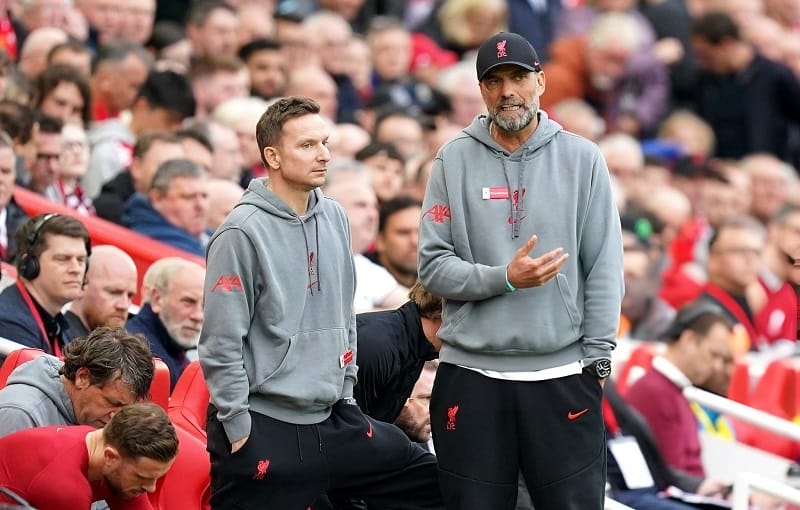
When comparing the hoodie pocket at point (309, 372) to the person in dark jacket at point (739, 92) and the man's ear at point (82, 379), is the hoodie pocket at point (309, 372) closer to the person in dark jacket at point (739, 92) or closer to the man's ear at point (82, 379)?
the man's ear at point (82, 379)

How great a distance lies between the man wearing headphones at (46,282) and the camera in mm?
6583

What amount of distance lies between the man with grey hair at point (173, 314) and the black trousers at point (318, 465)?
1.58 meters

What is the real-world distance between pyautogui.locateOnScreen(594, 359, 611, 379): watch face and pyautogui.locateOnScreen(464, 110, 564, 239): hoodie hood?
491 millimetres

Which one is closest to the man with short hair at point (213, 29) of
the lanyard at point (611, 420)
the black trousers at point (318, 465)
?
the lanyard at point (611, 420)

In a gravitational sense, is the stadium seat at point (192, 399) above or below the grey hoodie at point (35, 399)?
below

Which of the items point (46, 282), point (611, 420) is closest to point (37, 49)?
point (46, 282)

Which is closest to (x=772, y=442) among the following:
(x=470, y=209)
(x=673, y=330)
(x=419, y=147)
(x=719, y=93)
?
(x=673, y=330)

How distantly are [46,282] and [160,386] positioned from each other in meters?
0.89

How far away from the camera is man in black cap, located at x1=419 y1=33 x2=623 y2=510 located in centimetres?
532

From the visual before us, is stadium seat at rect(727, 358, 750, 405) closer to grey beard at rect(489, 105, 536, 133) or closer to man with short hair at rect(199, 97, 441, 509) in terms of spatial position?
man with short hair at rect(199, 97, 441, 509)

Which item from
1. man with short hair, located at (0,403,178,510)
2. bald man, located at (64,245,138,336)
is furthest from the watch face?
Result: bald man, located at (64,245,138,336)

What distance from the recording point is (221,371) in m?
5.17

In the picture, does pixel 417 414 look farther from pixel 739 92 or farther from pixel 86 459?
pixel 739 92

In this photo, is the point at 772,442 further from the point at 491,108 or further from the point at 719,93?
the point at 719,93
